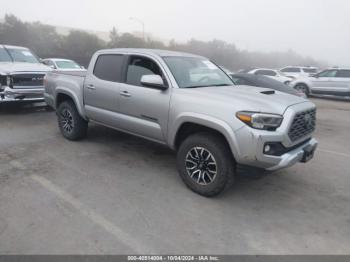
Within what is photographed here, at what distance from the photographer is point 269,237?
3023mm

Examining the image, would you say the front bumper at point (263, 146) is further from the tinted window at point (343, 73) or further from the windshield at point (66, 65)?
the windshield at point (66, 65)

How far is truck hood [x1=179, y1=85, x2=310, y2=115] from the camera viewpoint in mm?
3359

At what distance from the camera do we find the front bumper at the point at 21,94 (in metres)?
7.61

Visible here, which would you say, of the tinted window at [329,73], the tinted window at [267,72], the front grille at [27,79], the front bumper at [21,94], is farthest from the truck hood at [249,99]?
the tinted window at [267,72]

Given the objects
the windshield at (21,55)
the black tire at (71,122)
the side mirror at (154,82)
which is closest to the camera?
the side mirror at (154,82)

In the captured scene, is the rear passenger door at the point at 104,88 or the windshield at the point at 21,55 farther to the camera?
A: the windshield at the point at 21,55

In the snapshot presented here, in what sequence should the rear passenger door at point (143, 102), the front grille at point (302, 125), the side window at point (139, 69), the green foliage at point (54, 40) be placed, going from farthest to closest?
the green foliage at point (54, 40)
the side window at point (139, 69)
the rear passenger door at point (143, 102)
the front grille at point (302, 125)

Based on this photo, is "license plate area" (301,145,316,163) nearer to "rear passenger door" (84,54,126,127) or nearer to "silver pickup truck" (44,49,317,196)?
"silver pickup truck" (44,49,317,196)

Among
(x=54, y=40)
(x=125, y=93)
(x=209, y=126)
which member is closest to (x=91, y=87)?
(x=125, y=93)

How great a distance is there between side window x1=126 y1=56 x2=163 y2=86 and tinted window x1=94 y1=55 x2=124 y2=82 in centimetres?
21

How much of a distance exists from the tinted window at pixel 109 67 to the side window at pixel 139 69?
21 cm

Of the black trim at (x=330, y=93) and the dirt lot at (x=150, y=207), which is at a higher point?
the black trim at (x=330, y=93)

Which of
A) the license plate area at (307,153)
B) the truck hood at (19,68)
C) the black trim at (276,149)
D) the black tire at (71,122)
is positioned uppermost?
the truck hood at (19,68)

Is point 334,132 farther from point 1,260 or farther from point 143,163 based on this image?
point 1,260
